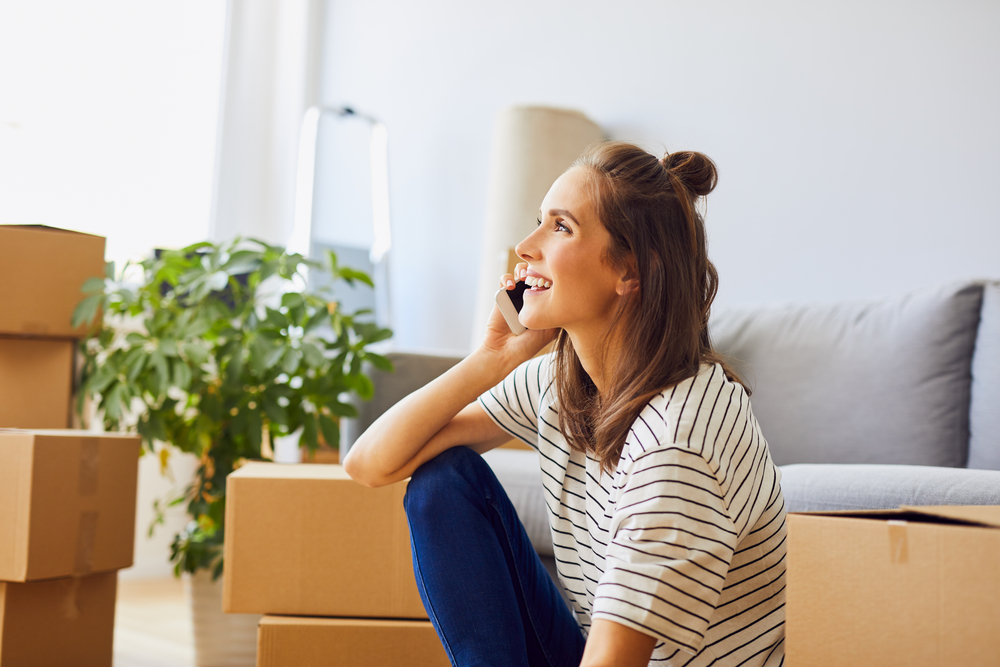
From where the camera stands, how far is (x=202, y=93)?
8.71 feet

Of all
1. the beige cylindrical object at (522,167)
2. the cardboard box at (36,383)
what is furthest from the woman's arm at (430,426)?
the beige cylindrical object at (522,167)

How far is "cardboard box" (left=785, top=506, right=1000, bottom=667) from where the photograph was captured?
52 centimetres

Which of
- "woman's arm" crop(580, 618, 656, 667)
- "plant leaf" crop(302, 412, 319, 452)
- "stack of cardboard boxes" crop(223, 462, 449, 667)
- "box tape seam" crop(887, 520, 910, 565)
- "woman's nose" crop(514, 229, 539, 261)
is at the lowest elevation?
"stack of cardboard boxes" crop(223, 462, 449, 667)

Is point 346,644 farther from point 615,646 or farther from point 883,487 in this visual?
point 883,487

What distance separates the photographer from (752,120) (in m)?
1.99

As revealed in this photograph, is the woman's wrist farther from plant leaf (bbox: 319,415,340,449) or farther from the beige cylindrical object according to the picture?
the beige cylindrical object

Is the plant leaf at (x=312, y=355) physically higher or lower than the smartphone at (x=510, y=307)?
lower

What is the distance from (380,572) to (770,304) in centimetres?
104

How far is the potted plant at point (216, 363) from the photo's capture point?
1.53 metres

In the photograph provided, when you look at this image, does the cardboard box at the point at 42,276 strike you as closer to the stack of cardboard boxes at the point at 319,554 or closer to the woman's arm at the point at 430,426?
the stack of cardboard boxes at the point at 319,554

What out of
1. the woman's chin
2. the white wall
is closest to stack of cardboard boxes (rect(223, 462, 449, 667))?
the woman's chin

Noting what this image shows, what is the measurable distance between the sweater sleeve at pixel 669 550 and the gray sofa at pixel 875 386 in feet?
1.79

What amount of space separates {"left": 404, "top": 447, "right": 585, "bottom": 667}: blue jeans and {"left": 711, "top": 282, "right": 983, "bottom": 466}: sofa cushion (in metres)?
0.76

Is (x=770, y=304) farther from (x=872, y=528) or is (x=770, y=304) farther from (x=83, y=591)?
(x=83, y=591)
